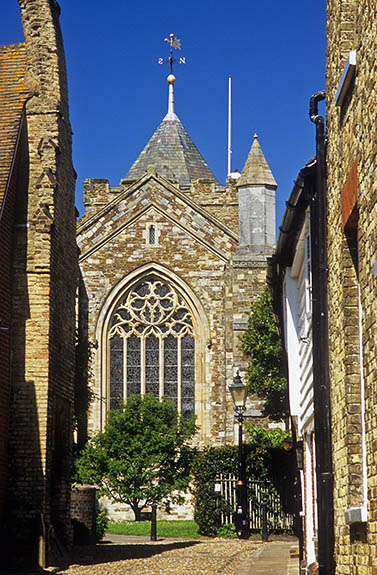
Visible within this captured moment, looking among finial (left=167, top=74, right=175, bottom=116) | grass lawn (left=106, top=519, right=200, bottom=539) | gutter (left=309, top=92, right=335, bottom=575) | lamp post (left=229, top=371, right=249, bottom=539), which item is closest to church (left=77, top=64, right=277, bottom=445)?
grass lawn (left=106, top=519, right=200, bottom=539)

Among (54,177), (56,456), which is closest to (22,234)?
(54,177)

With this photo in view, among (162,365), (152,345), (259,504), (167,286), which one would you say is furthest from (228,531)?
(167,286)

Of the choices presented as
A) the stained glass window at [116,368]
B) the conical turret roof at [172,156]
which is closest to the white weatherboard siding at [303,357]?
the stained glass window at [116,368]

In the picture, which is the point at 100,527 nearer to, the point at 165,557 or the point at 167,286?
the point at 165,557

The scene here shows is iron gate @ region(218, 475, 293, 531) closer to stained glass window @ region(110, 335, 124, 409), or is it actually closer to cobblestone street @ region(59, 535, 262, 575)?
cobblestone street @ region(59, 535, 262, 575)

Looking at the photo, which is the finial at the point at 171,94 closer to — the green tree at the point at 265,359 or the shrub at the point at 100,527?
the green tree at the point at 265,359

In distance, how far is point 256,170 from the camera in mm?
37219

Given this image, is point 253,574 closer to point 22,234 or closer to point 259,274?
point 22,234

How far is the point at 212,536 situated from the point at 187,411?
9669 millimetres

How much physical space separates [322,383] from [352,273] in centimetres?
151

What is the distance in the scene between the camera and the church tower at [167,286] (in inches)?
1421

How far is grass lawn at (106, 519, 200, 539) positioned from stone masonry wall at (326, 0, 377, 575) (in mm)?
19117

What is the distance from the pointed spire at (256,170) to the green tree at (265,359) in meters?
4.91

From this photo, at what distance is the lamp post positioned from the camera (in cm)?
2178
